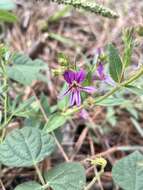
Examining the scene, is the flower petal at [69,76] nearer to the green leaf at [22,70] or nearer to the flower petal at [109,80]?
the flower petal at [109,80]

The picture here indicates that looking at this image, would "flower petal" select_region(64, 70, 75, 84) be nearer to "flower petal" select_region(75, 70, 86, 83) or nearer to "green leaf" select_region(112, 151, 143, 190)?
"flower petal" select_region(75, 70, 86, 83)

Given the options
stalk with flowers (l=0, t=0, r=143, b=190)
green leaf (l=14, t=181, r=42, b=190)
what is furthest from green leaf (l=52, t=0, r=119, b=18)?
green leaf (l=14, t=181, r=42, b=190)

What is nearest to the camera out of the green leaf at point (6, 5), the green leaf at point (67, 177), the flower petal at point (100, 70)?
the green leaf at point (67, 177)

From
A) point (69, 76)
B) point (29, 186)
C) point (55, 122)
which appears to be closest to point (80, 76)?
point (69, 76)

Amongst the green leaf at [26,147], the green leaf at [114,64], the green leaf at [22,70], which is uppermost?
the green leaf at [114,64]

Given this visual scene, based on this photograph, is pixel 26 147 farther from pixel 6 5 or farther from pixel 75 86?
pixel 6 5

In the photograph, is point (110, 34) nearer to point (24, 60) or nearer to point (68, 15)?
point (68, 15)

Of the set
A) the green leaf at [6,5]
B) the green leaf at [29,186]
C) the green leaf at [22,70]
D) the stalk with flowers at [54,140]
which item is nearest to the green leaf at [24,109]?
the stalk with flowers at [54,140]

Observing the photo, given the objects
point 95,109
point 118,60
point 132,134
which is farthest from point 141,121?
point 118,60

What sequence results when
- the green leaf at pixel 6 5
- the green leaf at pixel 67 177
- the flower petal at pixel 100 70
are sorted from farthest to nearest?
the green leaf at pixel 6 5, the flower petal at pixel 100 70, the green leaf at pixel 67 177
